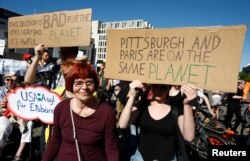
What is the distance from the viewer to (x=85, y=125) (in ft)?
7.29

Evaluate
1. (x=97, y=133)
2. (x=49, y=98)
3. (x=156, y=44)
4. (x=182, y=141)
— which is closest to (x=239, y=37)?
(x=156, y=44)

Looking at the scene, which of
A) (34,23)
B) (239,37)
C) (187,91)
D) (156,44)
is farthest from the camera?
(34,23)

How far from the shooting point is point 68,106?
2338 mm

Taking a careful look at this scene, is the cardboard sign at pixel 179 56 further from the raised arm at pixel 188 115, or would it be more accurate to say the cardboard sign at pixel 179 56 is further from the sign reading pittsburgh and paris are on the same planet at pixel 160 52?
the raised arm at pixel 188 115

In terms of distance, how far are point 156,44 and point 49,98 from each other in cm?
138

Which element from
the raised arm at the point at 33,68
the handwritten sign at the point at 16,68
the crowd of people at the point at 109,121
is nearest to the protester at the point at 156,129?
the crowd of people at the point at 109,121

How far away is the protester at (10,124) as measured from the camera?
3944 mm

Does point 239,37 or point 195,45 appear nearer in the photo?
point 239,37

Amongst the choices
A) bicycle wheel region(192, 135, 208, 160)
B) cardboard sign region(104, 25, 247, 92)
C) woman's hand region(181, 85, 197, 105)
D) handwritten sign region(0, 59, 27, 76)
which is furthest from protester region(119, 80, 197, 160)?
handwritten sign region(0, 59, 27, 76)

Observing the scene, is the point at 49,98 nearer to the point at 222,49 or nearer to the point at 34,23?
the point at 34,23

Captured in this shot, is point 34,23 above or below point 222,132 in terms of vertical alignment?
above

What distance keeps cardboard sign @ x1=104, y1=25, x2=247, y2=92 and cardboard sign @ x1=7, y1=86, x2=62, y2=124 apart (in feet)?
2.52

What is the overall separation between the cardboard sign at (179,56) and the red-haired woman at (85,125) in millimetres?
538

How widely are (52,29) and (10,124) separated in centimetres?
168
